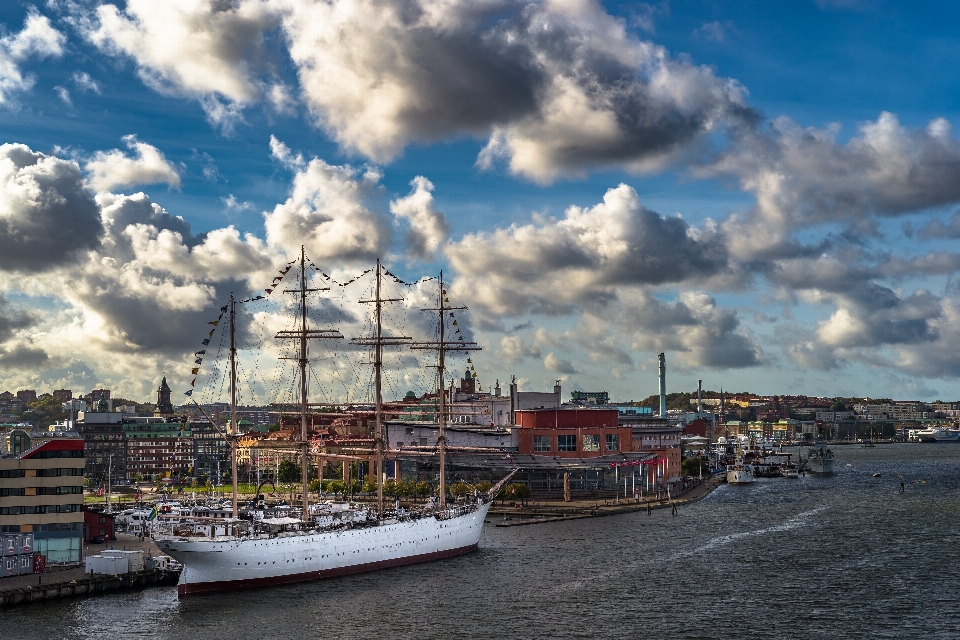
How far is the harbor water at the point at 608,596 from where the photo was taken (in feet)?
208

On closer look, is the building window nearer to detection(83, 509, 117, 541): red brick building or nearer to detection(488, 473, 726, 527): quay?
detection(488, 473, 726, 527): quay

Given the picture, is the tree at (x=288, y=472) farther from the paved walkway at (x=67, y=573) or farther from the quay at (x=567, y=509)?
the paved walkway at (x=67, y=573)

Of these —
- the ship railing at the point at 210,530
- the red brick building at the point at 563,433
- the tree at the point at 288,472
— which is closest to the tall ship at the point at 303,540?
the ship railing at the point at 210,530

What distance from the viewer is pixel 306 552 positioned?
81.2 metres

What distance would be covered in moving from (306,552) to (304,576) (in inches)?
74.7

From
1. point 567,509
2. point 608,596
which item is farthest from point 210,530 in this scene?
point 567,509

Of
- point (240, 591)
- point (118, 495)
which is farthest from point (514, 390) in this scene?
point (240, 591)

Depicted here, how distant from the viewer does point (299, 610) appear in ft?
230

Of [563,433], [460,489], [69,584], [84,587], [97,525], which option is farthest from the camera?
[563,433]

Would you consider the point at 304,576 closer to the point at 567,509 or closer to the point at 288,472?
the point at 567,509

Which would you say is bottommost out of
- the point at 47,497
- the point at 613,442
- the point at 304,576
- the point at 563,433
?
the point at 304,576

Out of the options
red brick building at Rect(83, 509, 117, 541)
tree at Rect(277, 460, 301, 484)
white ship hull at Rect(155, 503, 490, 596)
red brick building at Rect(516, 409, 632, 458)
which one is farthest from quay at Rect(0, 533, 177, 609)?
tree at Rect(277, 460, 301, 484)

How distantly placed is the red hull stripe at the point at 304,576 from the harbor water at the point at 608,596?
38.8 inches

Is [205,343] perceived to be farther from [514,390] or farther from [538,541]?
[514,390]
